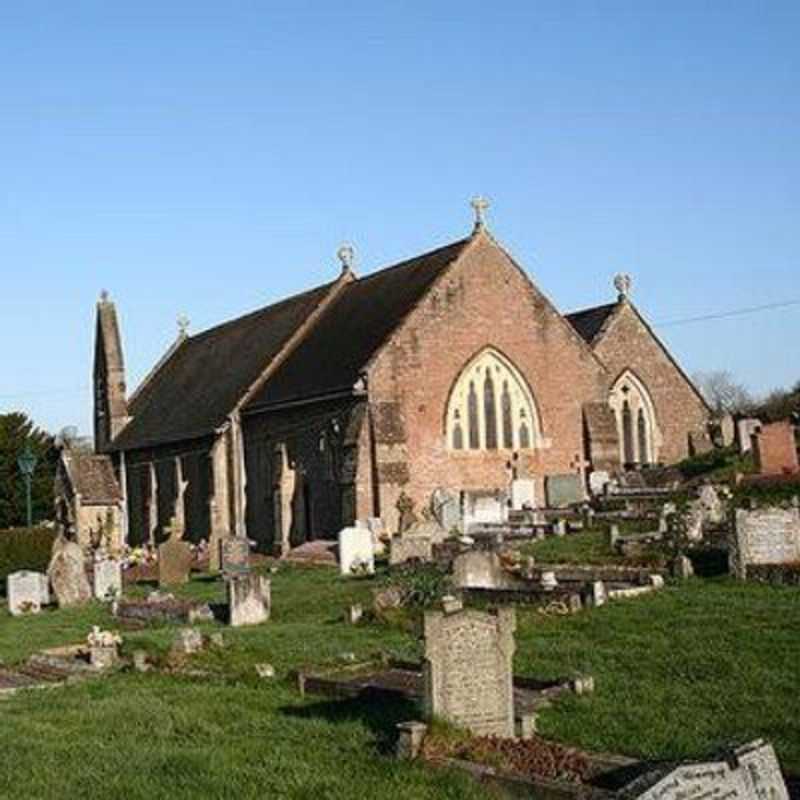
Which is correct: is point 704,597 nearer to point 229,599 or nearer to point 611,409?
point 229,599

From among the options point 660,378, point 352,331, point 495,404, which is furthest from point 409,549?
point 660,378

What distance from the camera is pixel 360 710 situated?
12883 mm

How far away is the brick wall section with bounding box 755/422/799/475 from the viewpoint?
102ft

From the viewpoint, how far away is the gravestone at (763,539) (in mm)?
19719

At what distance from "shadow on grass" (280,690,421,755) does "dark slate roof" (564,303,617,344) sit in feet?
A: 104

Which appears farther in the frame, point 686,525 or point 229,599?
point 686,525

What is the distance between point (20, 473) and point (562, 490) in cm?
3647

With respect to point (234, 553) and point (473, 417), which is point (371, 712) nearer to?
point (234, 553)

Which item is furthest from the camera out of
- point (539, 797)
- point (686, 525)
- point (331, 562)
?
point (331, 562)

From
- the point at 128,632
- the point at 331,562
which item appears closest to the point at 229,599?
the point at 128,632

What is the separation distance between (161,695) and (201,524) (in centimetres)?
2918

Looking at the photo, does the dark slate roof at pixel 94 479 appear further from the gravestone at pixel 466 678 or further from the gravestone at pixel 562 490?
the gravestone at pixel 466 678

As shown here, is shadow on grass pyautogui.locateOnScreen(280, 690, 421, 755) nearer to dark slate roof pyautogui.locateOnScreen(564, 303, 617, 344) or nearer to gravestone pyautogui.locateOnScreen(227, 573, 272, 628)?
gravestone pyautogui.locateOnScreen(227, 573, 272, 628)

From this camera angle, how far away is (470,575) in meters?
21.2
